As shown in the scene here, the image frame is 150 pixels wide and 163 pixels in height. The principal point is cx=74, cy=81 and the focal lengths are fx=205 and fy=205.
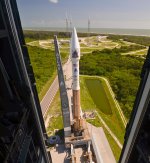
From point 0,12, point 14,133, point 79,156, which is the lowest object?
point 79,156

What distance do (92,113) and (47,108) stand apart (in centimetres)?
605

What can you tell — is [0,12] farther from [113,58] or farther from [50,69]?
[113,58]

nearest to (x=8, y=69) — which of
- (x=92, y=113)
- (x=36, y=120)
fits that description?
(x=36, y=120)

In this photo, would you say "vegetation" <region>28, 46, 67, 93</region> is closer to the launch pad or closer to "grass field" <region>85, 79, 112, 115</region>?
"grass field" <region>85, 79, 112, 115</region>

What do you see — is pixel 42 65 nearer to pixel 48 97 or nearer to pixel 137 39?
pixel 48 97

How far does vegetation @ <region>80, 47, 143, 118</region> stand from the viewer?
28.6 m

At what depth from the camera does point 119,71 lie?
4109cm

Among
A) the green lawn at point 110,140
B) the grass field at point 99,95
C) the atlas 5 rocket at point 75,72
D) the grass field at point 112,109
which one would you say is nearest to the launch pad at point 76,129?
the atlas 5 rocket at point 75,72

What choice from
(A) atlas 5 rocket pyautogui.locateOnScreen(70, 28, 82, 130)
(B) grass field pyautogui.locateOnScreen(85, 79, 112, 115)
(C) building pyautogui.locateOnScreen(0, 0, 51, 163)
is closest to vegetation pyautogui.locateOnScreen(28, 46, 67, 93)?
(B) grass field pyautogui.locateOnScreen(85, 79, 112, 115)

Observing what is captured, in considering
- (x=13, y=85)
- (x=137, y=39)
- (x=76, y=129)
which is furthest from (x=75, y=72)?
(x=137, y=39)

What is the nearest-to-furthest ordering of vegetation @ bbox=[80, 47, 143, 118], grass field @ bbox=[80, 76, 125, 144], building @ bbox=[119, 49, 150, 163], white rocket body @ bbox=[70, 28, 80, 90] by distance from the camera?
building @ bbox=[119, 49, 150, 163] < white rocket body @ bbox=[70, 28, 80, 90] < grass field @ bbox=[80, 76, 125, 144] < vegetation @ bbox=[80, 47, 143, 118]

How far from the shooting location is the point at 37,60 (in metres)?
52.8

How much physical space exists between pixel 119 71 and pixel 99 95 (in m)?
12.2

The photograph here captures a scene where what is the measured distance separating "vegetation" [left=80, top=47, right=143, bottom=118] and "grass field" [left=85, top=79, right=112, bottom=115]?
5.95ft
